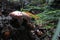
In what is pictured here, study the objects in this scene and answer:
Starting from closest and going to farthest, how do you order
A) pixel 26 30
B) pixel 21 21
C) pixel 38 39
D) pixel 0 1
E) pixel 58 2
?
1. pixel 21 21
2. pixel 26 30
3. pixel 58 2
4. pixel 38 39
5. pixel 0 1

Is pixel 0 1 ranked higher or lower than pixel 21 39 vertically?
lower

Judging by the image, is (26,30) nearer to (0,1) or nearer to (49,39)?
(49,39)

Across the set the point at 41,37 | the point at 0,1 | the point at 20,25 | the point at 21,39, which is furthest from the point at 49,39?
the point at 0,1

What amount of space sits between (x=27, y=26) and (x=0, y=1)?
288 cm

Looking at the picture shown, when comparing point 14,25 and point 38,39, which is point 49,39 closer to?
point 38,39

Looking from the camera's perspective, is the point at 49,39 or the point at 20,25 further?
the point at 49,39

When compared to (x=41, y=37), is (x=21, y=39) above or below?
above

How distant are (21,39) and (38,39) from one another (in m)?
0.33

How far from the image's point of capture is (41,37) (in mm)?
1846

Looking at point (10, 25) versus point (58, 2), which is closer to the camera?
point (10, 25)

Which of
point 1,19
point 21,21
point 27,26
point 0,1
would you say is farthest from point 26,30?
point 0,1

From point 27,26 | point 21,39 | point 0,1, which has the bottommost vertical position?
point 0,1

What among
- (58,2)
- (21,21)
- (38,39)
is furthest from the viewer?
(38,39)

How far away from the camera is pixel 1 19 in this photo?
57.2 inches
